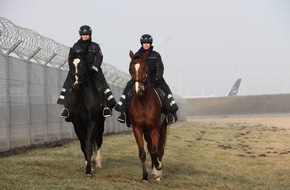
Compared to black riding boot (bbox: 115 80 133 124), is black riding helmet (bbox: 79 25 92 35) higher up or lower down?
higher up

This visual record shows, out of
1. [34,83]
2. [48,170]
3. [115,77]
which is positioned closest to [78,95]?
[48,170]

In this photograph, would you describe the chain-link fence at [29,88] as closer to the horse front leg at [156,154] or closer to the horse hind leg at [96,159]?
the horse hind leg at [96,159]

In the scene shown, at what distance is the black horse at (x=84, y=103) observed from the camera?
12.0m

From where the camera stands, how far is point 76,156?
16.9 meters

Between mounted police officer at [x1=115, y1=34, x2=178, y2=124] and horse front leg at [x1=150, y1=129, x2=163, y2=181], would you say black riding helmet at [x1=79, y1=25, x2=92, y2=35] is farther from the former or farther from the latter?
horse front leg at [x1=150, y1=129, x2=163, y2=181]

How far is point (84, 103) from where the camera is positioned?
12.4 m

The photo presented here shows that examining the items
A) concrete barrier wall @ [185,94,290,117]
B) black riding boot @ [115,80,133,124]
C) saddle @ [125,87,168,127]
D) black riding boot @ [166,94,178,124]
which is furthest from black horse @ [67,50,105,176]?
concrete barrier wall @ [185,94,290,117]

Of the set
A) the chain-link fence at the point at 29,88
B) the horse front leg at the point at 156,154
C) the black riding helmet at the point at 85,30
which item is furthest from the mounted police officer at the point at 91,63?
the chain-link fence at the point at 29,88

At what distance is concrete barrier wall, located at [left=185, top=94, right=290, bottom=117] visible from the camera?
453 feet

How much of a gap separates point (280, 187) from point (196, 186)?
273 centimetres

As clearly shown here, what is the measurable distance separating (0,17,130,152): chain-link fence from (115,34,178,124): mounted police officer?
5349 mm

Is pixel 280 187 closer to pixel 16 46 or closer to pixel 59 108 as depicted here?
pixel 16 46

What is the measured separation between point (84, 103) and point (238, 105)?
448ft

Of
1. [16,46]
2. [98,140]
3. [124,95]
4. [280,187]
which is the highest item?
[16,46]
